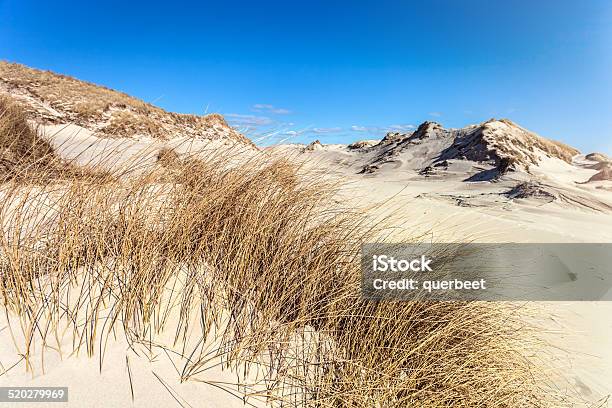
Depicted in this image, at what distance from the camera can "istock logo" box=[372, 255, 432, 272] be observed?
A: 2.04 metres

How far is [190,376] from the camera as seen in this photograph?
137cm

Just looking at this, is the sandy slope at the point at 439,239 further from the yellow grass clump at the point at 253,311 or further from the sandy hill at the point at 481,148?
the sandy hill at the point at 481,148

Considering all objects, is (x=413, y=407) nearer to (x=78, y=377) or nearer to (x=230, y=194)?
(x=78, y=377)

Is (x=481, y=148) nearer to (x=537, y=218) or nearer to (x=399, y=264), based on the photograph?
(x=537, y=218)

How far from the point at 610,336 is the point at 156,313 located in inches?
153

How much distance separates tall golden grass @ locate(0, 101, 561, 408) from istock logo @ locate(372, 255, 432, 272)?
15 centimetres

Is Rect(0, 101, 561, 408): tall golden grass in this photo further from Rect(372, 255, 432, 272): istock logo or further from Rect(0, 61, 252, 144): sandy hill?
Rect(0, 61, 252, 144): sandy hill

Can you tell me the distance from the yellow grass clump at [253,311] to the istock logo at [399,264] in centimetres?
15

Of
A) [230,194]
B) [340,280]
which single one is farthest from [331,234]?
[230,194]

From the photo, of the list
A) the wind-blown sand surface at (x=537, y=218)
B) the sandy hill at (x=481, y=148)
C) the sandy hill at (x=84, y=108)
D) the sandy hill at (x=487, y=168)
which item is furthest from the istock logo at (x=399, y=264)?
the sandy hill at (x=481, y=148)

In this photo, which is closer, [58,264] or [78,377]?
[78,377]

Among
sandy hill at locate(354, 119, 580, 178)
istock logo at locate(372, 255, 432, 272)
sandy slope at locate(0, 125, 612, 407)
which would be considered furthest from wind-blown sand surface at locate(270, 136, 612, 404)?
sandy hill at locate(354, 119, 580, 178)

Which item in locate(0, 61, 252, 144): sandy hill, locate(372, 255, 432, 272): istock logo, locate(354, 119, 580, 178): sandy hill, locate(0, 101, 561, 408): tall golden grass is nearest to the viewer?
locate(0, 101, 561, 408): tall golden grass

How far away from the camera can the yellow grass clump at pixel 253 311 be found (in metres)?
1.46
